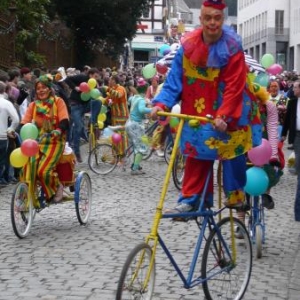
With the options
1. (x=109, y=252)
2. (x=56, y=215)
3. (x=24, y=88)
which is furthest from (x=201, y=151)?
(x=24, y=88)

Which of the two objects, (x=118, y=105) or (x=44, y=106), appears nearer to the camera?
(x=44, y=106)

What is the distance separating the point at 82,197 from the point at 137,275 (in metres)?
5.12

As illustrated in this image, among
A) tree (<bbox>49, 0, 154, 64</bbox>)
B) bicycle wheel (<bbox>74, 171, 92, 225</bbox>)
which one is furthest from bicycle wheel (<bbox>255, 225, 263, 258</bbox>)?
tree (<bbox>49, 0, 154, 64</bbox>)

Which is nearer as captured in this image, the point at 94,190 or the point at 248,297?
the point at 248,297

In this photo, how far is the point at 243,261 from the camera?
22.9ft

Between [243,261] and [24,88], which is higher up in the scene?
[24,88]

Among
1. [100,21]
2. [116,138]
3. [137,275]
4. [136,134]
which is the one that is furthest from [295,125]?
[100,21]

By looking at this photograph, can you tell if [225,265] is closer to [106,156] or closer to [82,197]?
[82,197]

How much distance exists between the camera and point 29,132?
32.3ft

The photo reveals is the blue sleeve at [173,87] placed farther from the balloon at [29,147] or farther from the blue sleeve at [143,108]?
the blue sleeve at [143,108]

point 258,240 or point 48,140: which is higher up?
point 48,140

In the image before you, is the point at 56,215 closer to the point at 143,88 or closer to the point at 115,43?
the point at 143,88

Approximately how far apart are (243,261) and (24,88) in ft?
34.6

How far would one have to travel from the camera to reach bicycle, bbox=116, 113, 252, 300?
5703 mm
